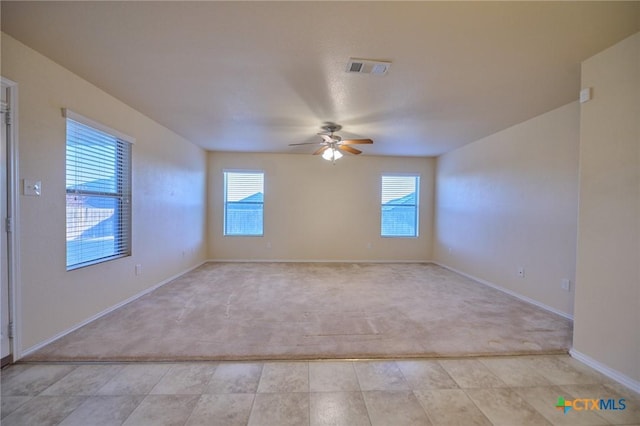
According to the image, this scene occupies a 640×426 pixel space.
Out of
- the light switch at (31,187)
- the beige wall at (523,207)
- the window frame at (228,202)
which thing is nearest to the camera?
the light switch at (31,187)

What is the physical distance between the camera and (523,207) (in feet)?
12.6

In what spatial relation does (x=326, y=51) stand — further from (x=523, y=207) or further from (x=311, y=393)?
(x=523, y=207)

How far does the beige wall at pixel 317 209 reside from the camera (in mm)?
6125

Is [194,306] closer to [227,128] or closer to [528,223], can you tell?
[227,128]

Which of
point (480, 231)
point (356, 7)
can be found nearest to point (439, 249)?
point (480, 231)

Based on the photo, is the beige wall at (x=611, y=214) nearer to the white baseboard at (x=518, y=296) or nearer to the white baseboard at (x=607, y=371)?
the white baseboard at (x=607, y=371)

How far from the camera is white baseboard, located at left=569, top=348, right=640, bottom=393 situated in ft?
6.26

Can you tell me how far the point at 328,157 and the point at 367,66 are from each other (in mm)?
1939

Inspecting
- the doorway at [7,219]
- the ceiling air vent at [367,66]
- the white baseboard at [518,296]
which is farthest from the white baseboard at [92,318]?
the white baseboard at [518,296]

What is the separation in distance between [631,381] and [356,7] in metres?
3.20

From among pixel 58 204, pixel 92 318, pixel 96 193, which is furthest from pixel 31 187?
pixel 92 318

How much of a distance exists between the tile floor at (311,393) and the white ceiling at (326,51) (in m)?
2.51

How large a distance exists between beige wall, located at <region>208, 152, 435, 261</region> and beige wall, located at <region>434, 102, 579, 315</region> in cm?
133

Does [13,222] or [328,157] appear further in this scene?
[328,157]
